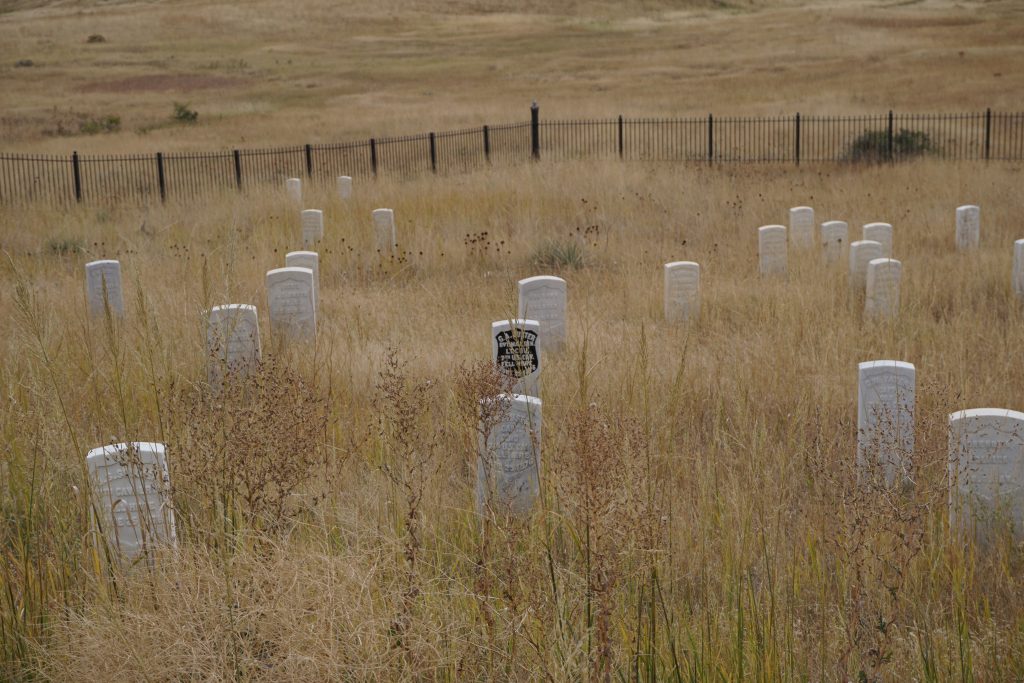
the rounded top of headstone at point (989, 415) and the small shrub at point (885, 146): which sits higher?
the small shrub at point (885, 146)

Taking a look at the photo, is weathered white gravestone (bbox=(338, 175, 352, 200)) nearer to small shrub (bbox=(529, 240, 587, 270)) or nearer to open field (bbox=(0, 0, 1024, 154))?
small shrub (bbox=(529, 240, 587, 270))

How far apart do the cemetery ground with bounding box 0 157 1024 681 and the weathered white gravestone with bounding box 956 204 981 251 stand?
39 cm

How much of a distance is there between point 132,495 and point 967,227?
437 inches

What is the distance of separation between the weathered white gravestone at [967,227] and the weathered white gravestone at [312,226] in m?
8.30

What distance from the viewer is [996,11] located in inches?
2884

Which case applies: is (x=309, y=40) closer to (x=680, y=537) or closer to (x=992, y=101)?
(x=992, y=101)

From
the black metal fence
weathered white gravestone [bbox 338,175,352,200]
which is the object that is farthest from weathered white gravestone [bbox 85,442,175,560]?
the black metal fence

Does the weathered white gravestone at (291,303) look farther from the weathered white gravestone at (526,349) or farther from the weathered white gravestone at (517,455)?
the weathered white gravestone at (517,455)

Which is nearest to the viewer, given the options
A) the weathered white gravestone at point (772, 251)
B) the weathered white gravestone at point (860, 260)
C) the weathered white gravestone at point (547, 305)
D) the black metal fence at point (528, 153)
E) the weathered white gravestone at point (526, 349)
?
the weathered white gravestone at point (526, 349)

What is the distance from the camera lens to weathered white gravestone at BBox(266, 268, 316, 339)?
9.07 metres

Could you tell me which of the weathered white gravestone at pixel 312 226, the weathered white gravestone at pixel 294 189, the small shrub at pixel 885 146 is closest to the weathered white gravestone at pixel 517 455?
the weathered white gravestone at pixel 312 226

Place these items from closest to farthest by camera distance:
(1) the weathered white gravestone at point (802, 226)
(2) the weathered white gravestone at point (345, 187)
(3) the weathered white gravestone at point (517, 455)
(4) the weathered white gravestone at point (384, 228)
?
(3) the weathered white gravestone at point (517, 455) → (1) the weathered white gravestone at point (802, 226) → (4) the weathered white gravestone at point (384, 228) → (2) the weathered white gravestone at point (345, 187)

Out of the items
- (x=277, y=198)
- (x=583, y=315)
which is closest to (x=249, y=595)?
(x=583, y=315)

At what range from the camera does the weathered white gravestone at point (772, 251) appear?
11672mm
